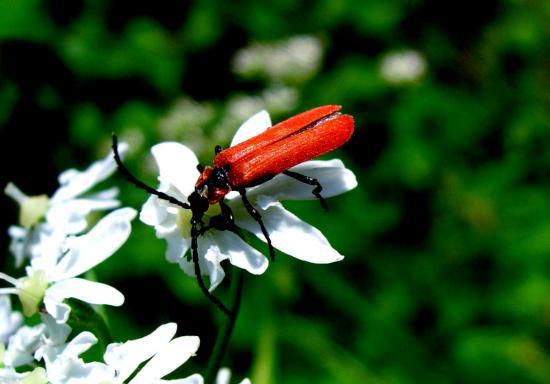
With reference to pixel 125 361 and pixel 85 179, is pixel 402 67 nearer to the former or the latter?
pixel 85 179

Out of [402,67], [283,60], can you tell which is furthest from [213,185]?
[402,67]

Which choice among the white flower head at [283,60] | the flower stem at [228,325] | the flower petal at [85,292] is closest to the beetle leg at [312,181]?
the flower stem at [228,325]

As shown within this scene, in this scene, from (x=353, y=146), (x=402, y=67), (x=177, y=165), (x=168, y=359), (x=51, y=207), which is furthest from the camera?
(x=402, y=67)

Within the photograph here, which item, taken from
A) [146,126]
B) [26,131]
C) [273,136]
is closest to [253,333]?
[146,126]

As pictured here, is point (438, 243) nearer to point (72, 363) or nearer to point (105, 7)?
point (105, 7)

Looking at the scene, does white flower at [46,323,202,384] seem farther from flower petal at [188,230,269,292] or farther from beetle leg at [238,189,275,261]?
beetle leg at [238,189,275,261]

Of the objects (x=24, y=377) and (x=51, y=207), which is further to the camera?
(x=51, y=207)
